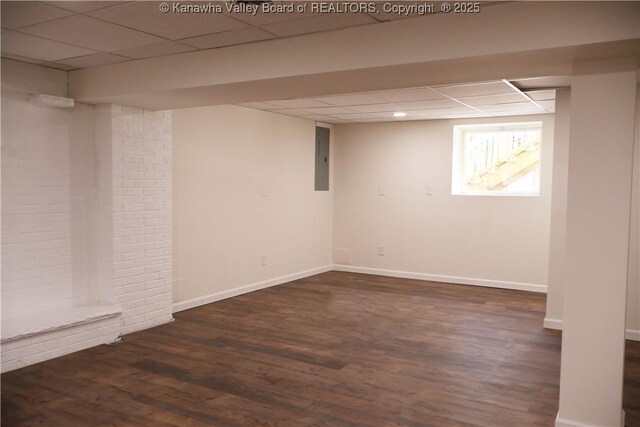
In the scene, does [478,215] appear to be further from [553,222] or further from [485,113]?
[553,222]

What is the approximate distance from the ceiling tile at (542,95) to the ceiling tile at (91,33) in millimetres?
3445

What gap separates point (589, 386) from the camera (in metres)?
2.75

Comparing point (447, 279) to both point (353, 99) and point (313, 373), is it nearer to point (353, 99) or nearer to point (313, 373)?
point (353, 99)

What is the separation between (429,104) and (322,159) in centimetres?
239

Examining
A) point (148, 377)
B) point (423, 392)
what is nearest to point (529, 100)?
point (423, 392)

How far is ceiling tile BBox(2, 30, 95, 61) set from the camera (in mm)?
3344

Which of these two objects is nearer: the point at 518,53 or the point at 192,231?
the point at 518,53

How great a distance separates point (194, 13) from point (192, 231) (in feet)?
10.0

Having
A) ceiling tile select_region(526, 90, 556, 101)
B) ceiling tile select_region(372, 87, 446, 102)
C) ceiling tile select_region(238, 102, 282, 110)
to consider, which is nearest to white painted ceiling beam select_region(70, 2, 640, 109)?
ceiling tile select_region(372, 87, 446, 102)

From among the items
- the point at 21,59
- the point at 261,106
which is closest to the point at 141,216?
the point at 21,59

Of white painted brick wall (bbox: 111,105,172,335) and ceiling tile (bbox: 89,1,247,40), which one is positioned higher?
ceiling tile (bbox: 89,1,247,40)

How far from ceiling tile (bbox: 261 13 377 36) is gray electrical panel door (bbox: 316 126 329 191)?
14.5 ft

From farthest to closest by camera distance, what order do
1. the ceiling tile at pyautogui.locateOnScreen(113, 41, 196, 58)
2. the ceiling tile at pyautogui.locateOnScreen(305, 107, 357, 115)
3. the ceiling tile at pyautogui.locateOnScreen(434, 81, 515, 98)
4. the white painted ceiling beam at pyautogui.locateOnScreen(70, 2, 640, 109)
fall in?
the ceiling tile at pyautogui.locateOnScreen(305, 107, 357, 115)
the ceiling tile at pyautogui.locateOnScreen(434, 81, 515, 98)
the ceiling tile at pyautogui.locateOnScreen(113, 41, 196, 58)
the white painted ceiling beam at pyautogui.locateOnScreen(70, 2, 640, 109)

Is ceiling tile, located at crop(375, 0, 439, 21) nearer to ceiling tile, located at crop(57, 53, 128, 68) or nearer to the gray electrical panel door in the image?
ceiling tile, located at crop(57, 53, 128, 68)
